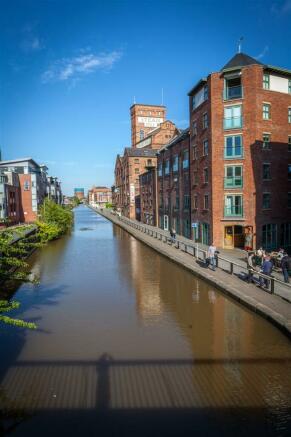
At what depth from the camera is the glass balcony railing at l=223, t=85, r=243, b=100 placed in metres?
28.3

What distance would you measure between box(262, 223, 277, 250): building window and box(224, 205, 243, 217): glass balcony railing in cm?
255

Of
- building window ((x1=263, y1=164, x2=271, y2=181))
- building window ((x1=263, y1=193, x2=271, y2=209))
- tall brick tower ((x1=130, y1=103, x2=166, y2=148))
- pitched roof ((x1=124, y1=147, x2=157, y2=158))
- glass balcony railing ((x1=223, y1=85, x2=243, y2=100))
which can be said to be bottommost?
building window ((x1=263, y1=193, x2=271, y2=209))

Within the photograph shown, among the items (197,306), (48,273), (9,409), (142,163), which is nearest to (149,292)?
(197,306)

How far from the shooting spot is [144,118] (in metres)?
107

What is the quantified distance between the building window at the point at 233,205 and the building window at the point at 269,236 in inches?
Result: 107

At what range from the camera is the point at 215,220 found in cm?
2975

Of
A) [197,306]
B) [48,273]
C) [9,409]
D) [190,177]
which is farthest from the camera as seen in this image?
[190,177]

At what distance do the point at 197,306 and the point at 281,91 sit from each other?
911 inches

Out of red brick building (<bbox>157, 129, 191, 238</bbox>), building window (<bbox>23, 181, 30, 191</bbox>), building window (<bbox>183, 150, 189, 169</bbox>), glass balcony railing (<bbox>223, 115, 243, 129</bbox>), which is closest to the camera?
glass balcony railing (<bbox>223, 115, 243, 129</bbox>)

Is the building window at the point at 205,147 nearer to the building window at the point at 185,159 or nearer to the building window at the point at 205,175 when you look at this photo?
the building window at the point at 205,175

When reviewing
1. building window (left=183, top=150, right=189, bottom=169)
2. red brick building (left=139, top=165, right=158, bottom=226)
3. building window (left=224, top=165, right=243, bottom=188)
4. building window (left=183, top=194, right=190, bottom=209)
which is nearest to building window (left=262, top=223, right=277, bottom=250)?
building window (left=224, top=165, right=243, bottom=188)

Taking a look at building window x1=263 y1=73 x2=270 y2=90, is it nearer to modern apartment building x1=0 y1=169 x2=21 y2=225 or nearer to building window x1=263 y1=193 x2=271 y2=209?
building window x1=263 y1=193 x2=271 y2=209

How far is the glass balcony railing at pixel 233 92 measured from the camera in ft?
92.9

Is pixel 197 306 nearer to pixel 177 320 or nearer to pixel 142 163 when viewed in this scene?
pixel 177 320
